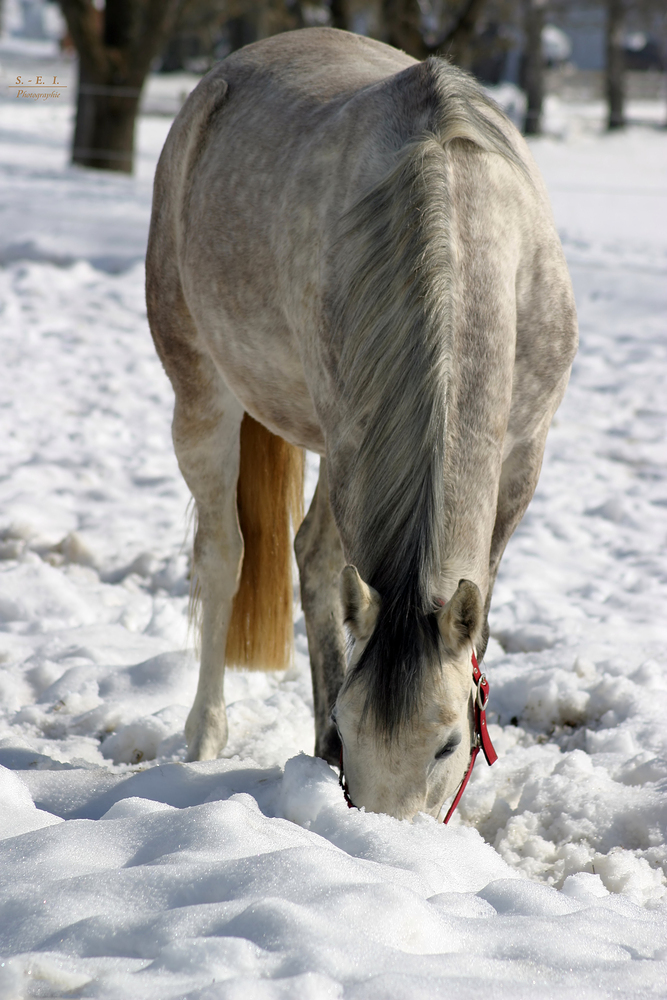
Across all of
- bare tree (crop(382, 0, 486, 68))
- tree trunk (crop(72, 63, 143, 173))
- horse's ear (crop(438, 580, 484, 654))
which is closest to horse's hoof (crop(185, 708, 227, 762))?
horse's ear (crop(438, 580, 484, 654))

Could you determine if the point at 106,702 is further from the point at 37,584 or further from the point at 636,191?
the point at 636,191

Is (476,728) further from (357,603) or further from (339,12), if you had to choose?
(339,12)

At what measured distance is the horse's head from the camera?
1.72 meters

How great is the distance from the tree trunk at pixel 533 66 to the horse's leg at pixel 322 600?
2028 cm

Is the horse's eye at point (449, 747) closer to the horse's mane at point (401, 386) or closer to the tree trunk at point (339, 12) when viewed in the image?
the horse's mane at point (401, 386)

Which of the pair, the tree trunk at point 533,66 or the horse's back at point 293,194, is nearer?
the horse's back at point 293,194

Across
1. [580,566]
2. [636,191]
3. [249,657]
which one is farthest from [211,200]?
[636,191]

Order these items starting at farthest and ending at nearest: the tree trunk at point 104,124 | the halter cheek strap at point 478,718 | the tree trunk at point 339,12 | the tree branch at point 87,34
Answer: the tree trunk at point 104,124 → the tree trunk at point 339,12 → the tree branch at point 87,34 → the halter cheek strap at point 478,718

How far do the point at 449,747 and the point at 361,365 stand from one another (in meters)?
0.80

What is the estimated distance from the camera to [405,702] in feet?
5.63

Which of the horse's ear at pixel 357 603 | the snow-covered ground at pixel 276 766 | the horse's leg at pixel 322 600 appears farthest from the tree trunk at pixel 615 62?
the horse's ear at pixel 357 603

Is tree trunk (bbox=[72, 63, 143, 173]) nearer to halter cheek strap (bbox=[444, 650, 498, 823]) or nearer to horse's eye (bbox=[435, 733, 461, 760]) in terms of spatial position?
halter cheek strap (bbox=[444, 650, 498, 823])

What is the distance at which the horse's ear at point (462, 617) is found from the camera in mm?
1686

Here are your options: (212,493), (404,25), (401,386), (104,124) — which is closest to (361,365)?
(401,386)
